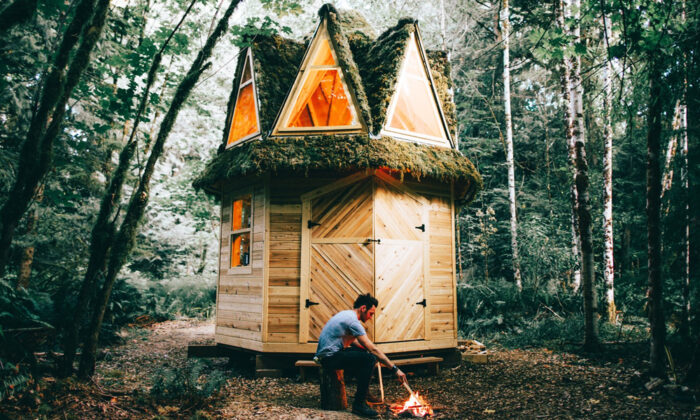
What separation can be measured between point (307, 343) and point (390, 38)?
6.12m

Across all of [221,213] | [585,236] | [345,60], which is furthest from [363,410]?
[345,60]

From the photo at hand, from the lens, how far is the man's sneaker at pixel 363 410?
5.25m

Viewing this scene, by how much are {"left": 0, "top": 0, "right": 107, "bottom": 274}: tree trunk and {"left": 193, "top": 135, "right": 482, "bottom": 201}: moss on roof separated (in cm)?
351

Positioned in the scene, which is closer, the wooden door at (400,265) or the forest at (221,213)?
the forest at (221,213)

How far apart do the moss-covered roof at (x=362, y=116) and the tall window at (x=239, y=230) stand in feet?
2.03

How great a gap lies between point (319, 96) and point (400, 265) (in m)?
3.94

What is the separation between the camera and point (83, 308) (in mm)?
4965

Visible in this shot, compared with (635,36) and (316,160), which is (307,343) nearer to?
(316,160)

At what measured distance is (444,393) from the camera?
6539mm

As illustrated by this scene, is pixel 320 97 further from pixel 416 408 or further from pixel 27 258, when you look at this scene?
pixel 27 258

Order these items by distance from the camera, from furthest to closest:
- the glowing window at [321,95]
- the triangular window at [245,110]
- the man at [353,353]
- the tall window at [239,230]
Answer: the triangular window at [245,110], the tall window at [239,230], the glowing window at [321,95], the man at [353,353]

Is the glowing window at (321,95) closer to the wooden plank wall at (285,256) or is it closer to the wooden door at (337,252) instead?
the wooden plank wall at (285,256)

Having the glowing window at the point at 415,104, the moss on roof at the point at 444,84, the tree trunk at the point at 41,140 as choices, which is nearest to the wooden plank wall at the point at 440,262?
the glowing window at the point at 415,104

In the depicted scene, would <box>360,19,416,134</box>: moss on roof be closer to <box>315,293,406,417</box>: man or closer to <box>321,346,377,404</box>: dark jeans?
<box>315,293,406,417</box>: man
